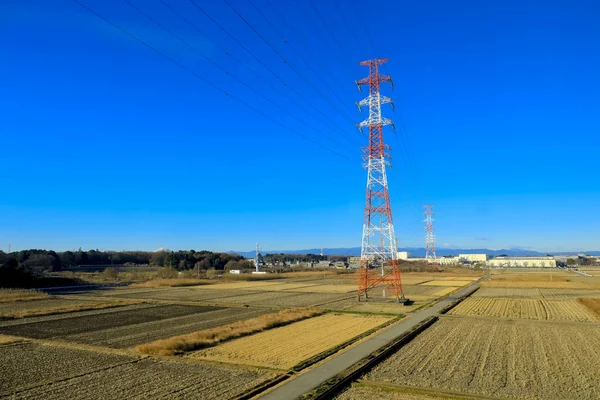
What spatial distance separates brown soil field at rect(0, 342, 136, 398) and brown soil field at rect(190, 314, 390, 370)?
4058 mm

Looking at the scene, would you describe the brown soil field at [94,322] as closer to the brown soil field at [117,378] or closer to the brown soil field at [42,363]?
the brown soil field at [42,363]

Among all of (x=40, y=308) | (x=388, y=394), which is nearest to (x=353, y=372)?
(x=388, y=394)

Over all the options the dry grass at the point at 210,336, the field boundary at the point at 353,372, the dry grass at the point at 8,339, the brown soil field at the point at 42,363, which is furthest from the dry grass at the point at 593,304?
the dry grass at the point at 8,339

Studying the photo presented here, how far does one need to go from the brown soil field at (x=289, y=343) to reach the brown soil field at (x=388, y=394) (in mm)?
3643

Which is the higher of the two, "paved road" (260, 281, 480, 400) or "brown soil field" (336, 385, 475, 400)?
"paved road" (260, 281, 480, 400)

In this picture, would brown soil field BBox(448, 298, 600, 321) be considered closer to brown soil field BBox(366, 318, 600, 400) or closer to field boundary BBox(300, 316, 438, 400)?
brown soil field BBox(366, 318, 600, 400)

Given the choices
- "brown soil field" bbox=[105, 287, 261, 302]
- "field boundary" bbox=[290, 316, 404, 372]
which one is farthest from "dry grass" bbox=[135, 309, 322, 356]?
"brown soil field" bbox=[105, 287, 261, 302]

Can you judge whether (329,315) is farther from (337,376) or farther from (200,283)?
(200,283)

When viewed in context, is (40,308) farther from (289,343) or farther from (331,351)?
(331,351)

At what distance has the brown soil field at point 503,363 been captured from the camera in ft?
45.3

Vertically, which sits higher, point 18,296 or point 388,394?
point 18,296

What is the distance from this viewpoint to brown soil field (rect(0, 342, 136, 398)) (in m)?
14.8

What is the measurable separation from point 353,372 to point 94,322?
22.3 m

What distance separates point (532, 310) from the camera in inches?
1468
